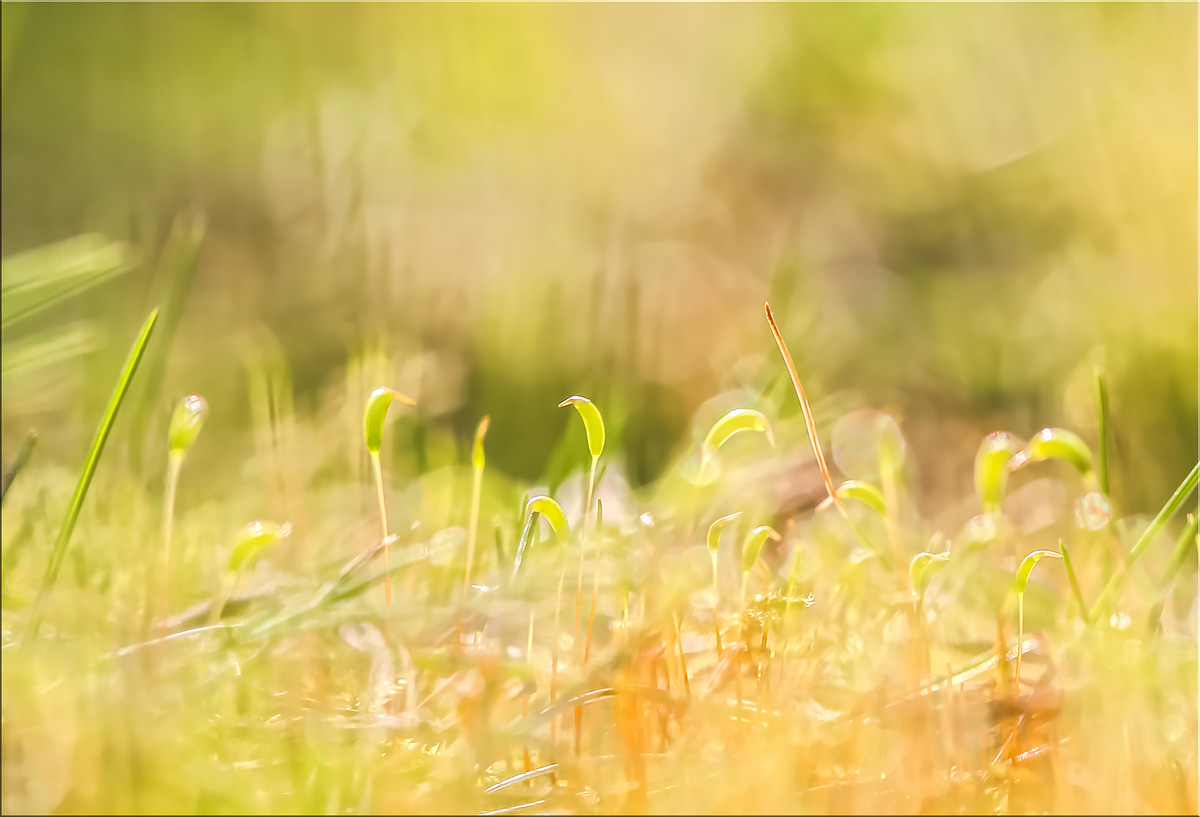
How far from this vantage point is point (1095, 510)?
45cm

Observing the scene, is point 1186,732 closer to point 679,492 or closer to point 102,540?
point 679,492

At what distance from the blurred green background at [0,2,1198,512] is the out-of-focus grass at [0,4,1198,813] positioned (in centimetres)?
1

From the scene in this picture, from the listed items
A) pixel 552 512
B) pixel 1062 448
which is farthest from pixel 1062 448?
pixel 552 512

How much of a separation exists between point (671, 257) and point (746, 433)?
4.82 feet

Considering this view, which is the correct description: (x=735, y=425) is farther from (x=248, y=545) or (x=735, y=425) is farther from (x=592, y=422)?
(x=248, y=545)

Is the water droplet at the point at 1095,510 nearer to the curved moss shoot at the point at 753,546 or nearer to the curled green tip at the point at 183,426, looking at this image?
the curved moss shoot at the point at 753,546

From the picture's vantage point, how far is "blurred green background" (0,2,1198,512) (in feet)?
5.43

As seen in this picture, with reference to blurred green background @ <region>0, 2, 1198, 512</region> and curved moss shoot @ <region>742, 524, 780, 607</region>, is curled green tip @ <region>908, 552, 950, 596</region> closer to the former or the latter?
curved moss shoot @ <region>742, 524, 780, 607</region>

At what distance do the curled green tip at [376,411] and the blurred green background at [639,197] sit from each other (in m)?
0.86

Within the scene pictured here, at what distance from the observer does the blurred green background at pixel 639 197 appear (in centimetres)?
166

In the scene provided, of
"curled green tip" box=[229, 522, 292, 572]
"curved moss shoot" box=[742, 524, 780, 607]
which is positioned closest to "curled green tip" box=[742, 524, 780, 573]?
"curved moss shoot" box=[742, 524, 780, 607]

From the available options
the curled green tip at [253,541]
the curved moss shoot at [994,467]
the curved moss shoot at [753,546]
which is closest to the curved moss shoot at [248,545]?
the curled green tip at [253,541]

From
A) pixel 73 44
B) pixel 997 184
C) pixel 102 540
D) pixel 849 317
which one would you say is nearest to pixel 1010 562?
pixel 102 540

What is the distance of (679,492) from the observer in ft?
2.25
